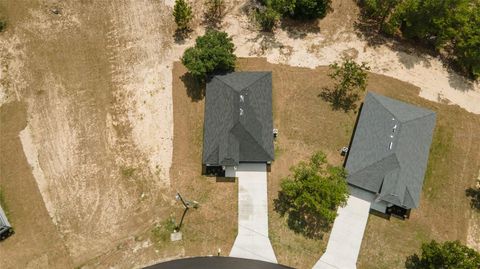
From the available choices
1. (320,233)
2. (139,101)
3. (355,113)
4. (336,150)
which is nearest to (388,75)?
(355,113)

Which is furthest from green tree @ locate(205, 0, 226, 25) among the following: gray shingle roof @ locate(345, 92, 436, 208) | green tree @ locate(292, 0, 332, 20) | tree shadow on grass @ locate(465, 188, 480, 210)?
tree shadow on grass @ locate(465, 188, 480, 210)

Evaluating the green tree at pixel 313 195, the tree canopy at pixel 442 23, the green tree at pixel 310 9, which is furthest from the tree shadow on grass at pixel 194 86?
the tree canopy at pixel 442 23

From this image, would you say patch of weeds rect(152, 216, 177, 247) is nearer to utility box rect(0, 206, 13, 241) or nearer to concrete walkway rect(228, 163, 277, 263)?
concrete walkway rect(228, 163, 277, 263)

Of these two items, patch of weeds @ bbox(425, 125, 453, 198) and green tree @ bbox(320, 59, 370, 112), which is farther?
green tree @ bbox(320, 59, 370, 112)

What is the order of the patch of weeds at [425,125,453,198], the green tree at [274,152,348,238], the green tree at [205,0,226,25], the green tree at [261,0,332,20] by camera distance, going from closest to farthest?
the green tree at [274,152,348,238] < the patch of weeds at [425,125,453,198] < the green tree at [261,0,332,20] < the green tree at [205,0,226,25]

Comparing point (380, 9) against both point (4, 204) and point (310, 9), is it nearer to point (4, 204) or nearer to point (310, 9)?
point (310, 9)

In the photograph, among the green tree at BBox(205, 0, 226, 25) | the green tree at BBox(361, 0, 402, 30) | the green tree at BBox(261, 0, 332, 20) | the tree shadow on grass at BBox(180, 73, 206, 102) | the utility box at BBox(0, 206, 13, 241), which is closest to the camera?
the utility box at BBox(0, 206, 13, 241)
